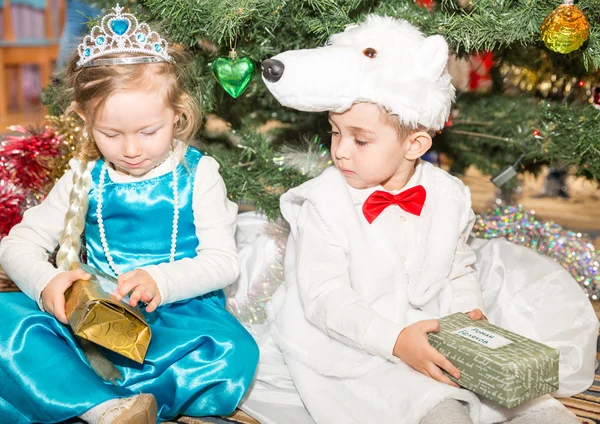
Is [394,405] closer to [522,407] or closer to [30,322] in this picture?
[522,407]

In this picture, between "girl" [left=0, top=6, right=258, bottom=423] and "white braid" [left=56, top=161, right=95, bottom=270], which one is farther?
"white braid" [left=56, top=161, right=95, bottom=270]

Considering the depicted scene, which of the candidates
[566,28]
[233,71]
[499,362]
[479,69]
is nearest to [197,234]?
[233,71]

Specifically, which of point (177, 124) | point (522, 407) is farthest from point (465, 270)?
point (177, 124)

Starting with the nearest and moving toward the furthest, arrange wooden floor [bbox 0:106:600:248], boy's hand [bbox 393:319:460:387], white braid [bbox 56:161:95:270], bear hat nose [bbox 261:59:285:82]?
boy's hand [bbox 393:319:460:387] → bear hat nose [bbox 261:59:285:82] → white braid [bbox 56:161:95:270] → wooden floor [bbox 0:106:600:248]

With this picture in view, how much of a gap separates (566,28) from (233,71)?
705 mm

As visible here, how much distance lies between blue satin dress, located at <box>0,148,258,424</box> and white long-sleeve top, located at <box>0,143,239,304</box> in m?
0.03

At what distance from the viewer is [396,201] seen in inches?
55.4

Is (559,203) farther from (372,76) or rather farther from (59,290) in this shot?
(59,290)

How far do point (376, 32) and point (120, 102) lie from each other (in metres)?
0.53

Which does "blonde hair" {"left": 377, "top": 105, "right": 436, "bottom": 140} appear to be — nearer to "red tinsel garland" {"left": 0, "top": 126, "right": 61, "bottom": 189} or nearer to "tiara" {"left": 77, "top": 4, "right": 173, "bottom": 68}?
"tiara" {"left": 77, "top": 4, "right": 173, "bottom": 68}

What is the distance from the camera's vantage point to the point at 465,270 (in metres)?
1.50

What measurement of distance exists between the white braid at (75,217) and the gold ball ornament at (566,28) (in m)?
1.03

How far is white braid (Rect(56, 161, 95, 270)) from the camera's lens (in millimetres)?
1443

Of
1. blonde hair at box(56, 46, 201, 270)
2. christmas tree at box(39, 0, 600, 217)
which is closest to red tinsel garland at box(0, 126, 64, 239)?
christmas tree at box(39, 0, 600, 217)
